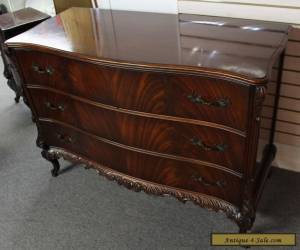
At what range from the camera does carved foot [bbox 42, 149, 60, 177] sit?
6.36 ft

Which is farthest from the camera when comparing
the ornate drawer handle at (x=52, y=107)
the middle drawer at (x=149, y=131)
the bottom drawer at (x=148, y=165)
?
the ornate drawer handle at (x=52, y=107)

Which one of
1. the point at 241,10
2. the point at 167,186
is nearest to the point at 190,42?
the point at 241,10

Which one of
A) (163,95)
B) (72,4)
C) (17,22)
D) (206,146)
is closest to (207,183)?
(206,146)

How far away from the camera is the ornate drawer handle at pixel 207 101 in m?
1.18

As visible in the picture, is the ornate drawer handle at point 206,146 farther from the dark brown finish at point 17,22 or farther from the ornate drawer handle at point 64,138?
the dark brown finish at point 17,22

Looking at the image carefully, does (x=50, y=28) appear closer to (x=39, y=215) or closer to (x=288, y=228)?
(x=39, y=215)

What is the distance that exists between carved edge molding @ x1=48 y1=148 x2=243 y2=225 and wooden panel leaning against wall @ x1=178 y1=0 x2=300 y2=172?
0.42m

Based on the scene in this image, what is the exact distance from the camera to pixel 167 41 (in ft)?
4.49

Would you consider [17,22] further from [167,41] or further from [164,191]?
[164,191]

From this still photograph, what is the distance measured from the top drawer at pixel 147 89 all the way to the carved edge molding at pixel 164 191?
425 millimetres

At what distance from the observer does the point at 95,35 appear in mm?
1483

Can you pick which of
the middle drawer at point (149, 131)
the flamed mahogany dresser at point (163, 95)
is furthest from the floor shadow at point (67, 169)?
the middle drawer at point (149, 131)

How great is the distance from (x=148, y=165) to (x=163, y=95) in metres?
0.41

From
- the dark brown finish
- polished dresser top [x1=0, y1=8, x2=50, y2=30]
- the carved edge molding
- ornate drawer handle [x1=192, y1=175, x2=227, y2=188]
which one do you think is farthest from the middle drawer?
polished dresser top [x1=0, y1=8, x2=50, y2=30]
